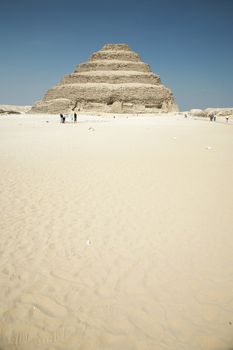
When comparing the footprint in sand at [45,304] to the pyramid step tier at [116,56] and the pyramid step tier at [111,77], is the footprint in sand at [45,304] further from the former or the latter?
the pyramid step tier at [116,56]

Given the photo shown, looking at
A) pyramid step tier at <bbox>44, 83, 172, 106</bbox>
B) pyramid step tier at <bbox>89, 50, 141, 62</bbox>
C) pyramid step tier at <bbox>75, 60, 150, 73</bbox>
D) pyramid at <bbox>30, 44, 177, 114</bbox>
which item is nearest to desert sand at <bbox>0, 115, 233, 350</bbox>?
pyramid at <bbox>30, 44, 177, 114</bbox>

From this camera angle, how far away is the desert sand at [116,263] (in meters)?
2.65

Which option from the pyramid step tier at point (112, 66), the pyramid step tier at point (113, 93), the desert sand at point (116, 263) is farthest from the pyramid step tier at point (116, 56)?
the desert sand at point (116, 263)

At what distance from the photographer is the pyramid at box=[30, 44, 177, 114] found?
5347 centimetres

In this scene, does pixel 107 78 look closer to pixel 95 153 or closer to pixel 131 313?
pixel 95 153

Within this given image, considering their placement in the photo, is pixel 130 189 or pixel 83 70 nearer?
pixel 130 189

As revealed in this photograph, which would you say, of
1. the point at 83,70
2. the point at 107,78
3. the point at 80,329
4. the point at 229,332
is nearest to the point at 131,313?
the point at 80,329

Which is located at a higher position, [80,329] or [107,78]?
[107,78]

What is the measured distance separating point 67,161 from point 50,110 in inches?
1809

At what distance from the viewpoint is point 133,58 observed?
64.4 m

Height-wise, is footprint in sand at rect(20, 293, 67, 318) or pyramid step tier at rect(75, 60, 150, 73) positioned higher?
pyramid step tier at rect(75, 60, 150, 73)

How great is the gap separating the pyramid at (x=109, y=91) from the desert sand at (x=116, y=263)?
157 feet

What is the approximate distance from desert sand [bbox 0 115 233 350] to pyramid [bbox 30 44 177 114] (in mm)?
47962

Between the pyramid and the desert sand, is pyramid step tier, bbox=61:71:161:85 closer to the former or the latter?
the pyramid
